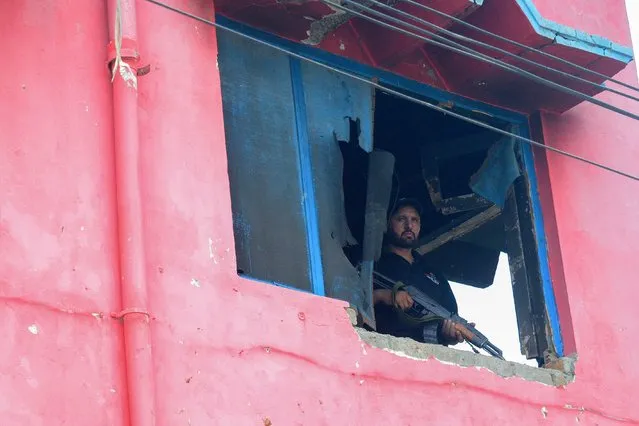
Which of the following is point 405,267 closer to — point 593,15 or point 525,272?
point 525,272

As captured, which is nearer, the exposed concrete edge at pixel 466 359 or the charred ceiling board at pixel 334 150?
the exposed concrete edge at pixel 466 359

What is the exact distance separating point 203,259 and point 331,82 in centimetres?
174

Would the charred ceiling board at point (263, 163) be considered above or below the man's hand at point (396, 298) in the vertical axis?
above

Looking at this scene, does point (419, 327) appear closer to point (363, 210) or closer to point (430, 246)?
point (363, 210)

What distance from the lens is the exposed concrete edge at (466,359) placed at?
6438 mm

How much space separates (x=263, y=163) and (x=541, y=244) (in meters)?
1.95

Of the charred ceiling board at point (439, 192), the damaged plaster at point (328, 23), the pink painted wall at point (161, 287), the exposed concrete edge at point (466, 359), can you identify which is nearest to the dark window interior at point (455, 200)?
the charred ceiling board at point (439, 192)

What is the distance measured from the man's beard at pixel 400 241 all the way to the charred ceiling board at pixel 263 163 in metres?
1.69

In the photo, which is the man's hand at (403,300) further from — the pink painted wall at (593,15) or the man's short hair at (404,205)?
the pink painted wall at (593,15)

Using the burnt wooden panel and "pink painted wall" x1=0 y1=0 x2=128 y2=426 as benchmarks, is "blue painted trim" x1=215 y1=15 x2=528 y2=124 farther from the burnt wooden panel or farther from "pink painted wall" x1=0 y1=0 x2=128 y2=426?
"pink painted wall" x1=0 y1=0 x2=128 y2=426

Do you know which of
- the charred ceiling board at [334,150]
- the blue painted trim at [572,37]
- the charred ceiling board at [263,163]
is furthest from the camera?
the blue painted trim at [572,37]

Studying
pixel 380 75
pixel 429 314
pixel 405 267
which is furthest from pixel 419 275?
pixel 380 75

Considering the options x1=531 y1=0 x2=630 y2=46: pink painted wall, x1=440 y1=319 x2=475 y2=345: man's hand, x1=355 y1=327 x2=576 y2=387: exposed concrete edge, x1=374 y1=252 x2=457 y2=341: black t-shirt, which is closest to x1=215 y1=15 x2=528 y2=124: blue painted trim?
x1=531 y1=0 x2=630 y2=46: pink painted wall

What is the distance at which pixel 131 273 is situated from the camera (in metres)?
5.43
